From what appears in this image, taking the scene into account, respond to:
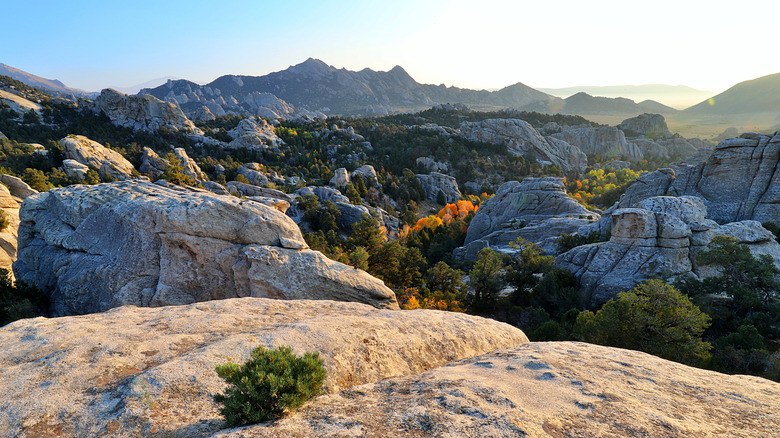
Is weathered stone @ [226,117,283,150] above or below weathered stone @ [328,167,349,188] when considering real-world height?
above

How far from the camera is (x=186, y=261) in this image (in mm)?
17484

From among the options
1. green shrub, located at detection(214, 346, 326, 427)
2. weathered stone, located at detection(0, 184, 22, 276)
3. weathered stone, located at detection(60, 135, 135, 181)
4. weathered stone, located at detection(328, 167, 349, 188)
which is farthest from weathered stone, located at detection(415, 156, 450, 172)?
green shrub, located at detection(214, 346, 326, 427)

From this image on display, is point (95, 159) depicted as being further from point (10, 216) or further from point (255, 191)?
point (10, 216)

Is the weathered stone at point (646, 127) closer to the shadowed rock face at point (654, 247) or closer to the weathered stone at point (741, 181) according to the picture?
the weathered stone at point (741, 181)

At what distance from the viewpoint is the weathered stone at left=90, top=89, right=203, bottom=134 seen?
83.5 meters

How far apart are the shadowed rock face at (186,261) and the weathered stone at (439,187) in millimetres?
73296

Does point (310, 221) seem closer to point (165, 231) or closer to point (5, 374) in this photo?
point (165, 231)

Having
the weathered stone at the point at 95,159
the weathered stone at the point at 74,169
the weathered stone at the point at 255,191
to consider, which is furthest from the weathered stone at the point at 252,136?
the weathered stone at the point at 74,169

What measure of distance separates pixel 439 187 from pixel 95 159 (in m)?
73.9

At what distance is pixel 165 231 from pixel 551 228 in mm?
49219

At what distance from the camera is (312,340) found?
→ 864 centimetres

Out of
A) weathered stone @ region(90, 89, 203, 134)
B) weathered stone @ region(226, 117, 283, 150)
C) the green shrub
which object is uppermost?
weathered stone @ region(90, 89, 203, 134)

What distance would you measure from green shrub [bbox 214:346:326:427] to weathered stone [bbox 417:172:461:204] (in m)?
85.7

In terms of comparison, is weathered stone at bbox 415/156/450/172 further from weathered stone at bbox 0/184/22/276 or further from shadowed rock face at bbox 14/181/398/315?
weathered stone at bbox 0/184/22/276
